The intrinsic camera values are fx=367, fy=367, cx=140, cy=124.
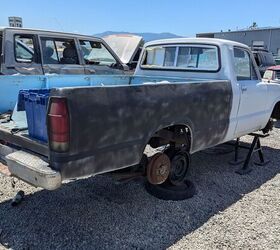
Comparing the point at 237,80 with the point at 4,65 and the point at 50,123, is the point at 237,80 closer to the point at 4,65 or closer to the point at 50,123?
the point at 50,123

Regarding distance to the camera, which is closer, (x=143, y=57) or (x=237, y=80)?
(x=237, y=80)

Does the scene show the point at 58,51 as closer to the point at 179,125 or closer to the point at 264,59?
the point at 179,125

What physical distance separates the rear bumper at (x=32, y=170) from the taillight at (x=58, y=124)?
0.21 meters

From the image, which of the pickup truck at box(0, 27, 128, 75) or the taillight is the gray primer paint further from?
the pickup truck at box(0, 27, 128, 75)

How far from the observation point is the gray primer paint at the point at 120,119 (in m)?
3.01

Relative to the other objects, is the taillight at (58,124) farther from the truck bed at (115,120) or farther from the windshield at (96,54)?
the windshield at (96,54)

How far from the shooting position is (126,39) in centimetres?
1092

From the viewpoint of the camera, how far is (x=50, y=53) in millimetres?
7609

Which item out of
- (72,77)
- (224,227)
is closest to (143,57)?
(72,77)

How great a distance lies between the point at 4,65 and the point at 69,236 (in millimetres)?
4391

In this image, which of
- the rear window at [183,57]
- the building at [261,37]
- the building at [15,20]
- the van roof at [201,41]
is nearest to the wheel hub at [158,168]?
the rear window at [183,57]

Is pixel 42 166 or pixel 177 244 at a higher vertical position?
pixel 42 166

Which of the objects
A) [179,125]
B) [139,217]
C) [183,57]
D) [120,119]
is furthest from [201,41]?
[139,217]

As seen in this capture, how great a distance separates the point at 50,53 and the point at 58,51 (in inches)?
9.5
